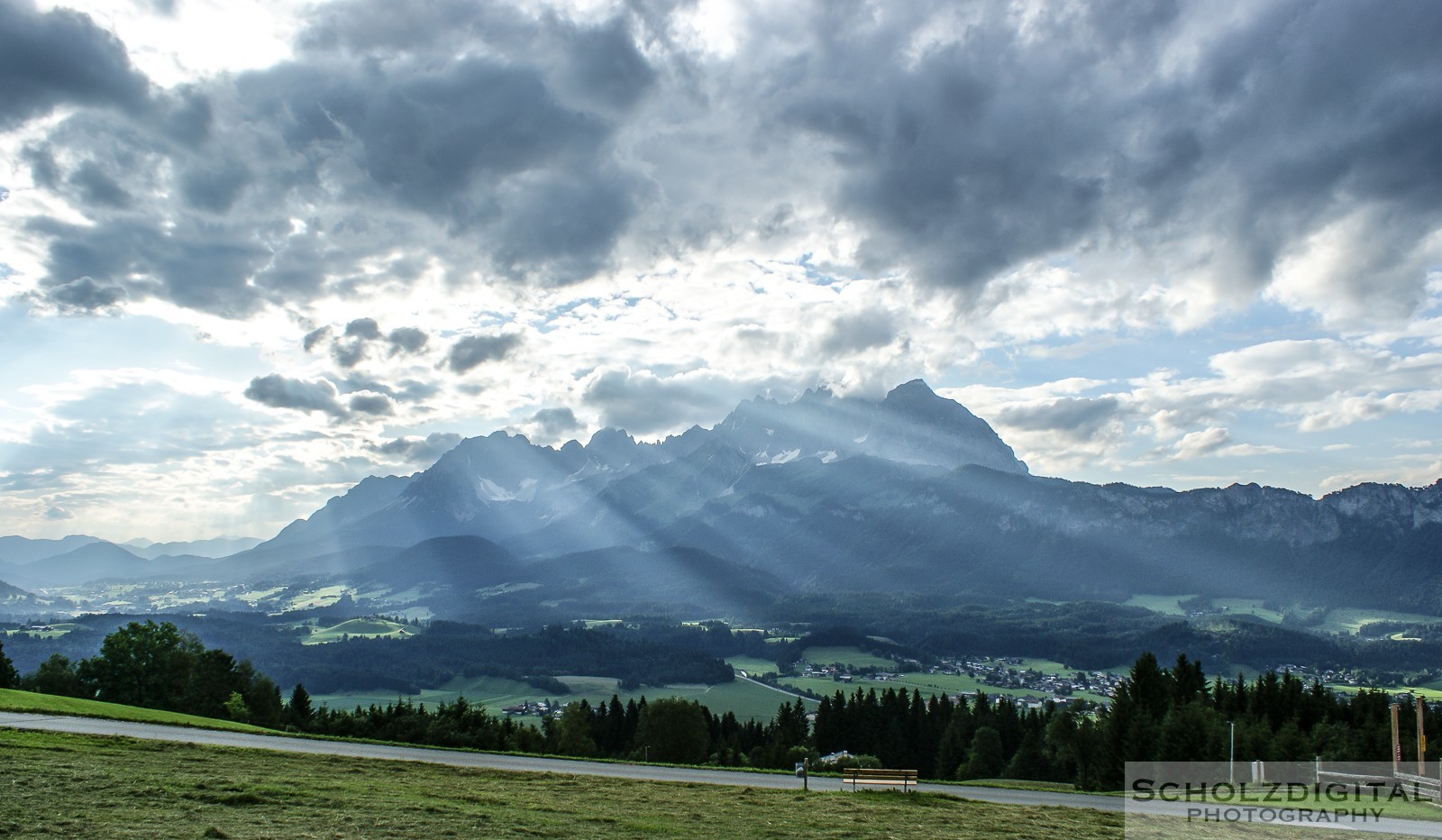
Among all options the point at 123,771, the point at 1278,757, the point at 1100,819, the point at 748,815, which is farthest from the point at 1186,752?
the point at 123,771

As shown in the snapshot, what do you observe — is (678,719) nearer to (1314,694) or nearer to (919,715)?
(919,715)

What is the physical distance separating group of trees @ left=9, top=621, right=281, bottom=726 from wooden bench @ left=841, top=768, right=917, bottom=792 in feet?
200

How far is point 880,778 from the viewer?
117 ft

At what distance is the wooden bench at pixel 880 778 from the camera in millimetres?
34625

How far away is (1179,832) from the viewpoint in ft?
87.7

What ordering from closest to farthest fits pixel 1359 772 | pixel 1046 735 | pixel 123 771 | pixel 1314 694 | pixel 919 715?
1. pixel 123 771
2. pixel 1359 772
3. pixel 1314 694
4. pixel 1046 735
5. pixel 919 715

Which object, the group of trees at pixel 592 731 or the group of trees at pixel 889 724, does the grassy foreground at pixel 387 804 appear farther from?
the group of trees at pixel 592 731

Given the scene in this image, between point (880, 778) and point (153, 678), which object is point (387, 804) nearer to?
point (880, 778)

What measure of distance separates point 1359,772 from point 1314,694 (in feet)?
167

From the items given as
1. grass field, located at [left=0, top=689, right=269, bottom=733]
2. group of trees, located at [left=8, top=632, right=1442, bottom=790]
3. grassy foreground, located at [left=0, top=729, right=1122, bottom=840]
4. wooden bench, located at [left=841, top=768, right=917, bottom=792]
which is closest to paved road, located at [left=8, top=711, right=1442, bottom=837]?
wooden bench, located at [left=841, top=768, right=917, bottom=792]

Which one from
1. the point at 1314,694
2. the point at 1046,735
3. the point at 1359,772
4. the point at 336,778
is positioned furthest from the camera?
the point at 1046,735

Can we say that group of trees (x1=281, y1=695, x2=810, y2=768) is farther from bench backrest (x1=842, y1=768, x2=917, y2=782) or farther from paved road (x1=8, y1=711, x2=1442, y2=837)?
bench backrest (x1=842, y1=768, x2=917, y2=782)

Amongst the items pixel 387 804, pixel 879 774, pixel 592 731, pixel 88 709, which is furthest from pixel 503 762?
pixel 592 731

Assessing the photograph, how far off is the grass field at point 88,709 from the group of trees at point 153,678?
91.3ft
